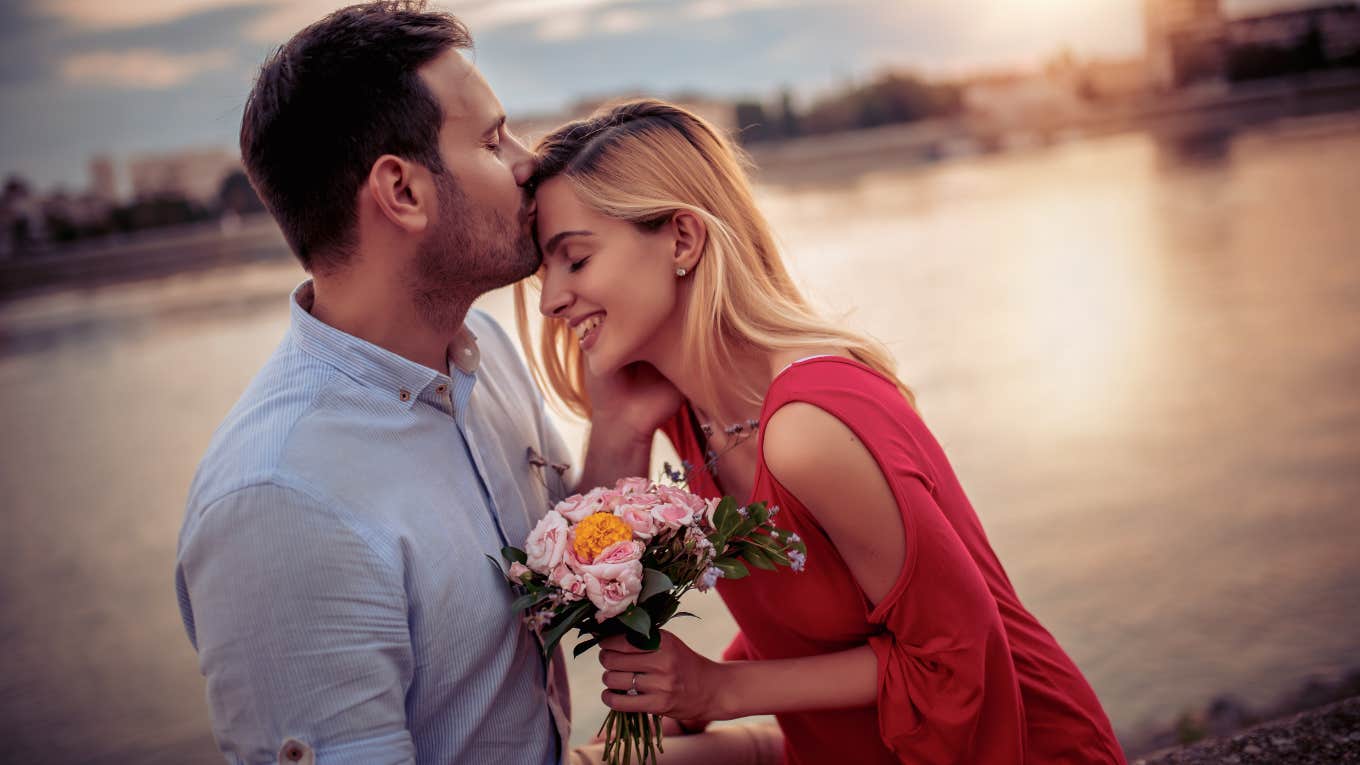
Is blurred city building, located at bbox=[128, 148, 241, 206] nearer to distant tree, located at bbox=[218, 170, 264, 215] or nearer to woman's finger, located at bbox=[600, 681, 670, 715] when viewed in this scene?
distant tree, located at bbox=[218, 170, 264, 215]

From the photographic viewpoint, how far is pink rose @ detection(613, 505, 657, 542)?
2045 mm

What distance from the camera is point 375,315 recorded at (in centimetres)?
227

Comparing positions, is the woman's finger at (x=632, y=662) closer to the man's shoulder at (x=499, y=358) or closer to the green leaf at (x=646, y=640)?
the green leaf at (x=646, y=640)

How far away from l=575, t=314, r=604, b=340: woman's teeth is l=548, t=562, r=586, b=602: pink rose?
2.67ft

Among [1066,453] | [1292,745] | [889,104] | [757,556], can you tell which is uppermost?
[757,556]

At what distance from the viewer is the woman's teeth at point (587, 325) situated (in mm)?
2613

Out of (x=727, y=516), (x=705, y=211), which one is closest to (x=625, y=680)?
(x=727, y=516)

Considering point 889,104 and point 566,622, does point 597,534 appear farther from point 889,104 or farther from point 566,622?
point 889,104

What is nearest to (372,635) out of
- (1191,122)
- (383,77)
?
(383,77)

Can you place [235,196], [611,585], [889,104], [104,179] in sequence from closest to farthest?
[611,585] < [235,196] < [104,179] < [889,104]

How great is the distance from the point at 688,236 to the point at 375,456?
977mm

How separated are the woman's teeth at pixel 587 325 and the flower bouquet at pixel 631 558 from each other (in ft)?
1.88

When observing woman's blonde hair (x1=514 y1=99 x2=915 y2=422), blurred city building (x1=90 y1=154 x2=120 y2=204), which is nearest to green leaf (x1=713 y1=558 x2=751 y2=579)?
woman's blonde hair (x1=514 y1=99 x2=915 y2=422)

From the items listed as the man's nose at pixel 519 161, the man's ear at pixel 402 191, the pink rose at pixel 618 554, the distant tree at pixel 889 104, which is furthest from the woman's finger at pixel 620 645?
the distant tree at pixel 889 104
